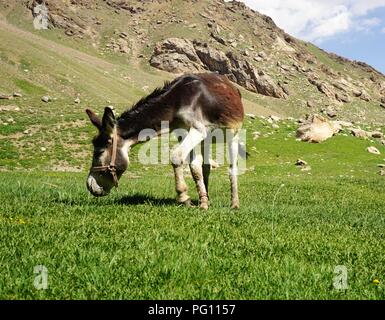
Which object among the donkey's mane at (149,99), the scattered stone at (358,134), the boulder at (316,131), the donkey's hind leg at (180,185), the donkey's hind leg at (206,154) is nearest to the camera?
the donkey's hind leg at (180,185)

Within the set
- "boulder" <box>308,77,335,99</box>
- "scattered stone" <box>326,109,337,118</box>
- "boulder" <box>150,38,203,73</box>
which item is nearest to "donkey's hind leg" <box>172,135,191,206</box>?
"scattered stone" <box>326,109,337,118</box>

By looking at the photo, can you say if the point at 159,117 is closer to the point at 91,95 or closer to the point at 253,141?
the point at 253,141

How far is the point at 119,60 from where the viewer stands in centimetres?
17812

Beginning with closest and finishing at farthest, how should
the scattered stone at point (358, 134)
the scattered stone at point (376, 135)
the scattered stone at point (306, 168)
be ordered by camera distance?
the scattered stone at point (306, 168), the scattered stone at point (358, 134), the scattered stone at point (376, 135)

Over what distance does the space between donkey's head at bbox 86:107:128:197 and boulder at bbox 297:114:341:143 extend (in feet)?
107

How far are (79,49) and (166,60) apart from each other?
1307 inches

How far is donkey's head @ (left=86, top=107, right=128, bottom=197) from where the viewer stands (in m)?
10.6

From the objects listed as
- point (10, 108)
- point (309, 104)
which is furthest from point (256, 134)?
point (309, 104)

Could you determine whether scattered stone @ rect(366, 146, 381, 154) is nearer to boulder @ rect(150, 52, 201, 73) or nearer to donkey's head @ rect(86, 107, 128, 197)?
donkey's head @ rect(86, 107, 128, 197)

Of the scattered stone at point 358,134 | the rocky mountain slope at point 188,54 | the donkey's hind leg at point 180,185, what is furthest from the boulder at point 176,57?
the donkey's hind leg at point 180,185

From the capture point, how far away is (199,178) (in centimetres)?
1072

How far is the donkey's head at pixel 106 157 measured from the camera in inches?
417

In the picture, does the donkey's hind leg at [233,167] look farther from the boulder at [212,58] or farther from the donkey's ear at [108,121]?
the boulder at [212,58]
